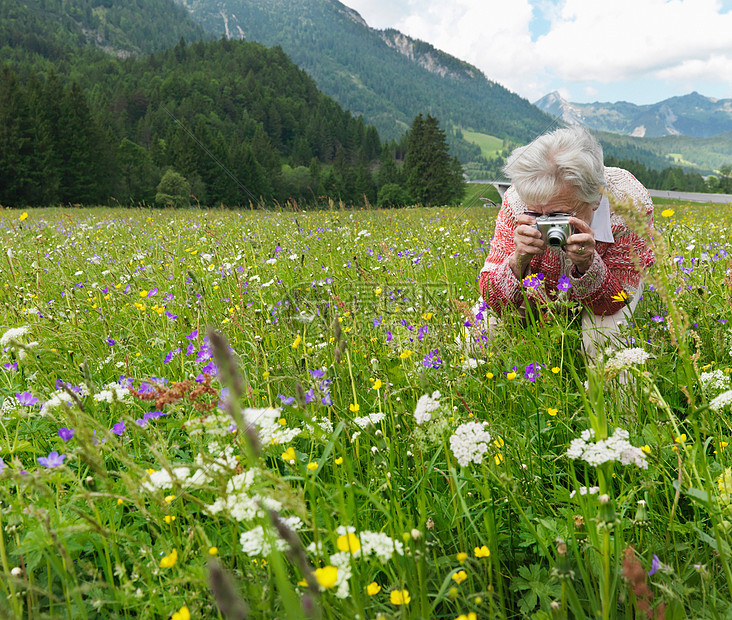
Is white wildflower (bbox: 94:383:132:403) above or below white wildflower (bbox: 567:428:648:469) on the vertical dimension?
below

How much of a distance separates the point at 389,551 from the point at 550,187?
2.29 meters

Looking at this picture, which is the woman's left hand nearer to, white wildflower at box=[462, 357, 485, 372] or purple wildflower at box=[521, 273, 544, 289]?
purple wildflower at box=[521, 273, 544, 289]

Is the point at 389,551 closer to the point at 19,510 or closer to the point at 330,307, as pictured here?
the point at 19,510

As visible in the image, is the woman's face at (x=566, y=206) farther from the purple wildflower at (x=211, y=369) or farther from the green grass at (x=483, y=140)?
the green grass at (x=483, y=140)

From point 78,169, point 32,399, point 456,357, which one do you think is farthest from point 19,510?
point 78,169

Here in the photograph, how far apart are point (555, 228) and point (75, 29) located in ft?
671

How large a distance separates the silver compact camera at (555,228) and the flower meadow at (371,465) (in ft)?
0.76

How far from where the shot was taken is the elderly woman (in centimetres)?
253

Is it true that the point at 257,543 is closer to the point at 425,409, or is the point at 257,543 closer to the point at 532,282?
the point at 425,409

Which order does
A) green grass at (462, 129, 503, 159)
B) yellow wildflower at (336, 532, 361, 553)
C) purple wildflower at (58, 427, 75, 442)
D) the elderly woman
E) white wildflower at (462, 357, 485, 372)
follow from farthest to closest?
green grass at (462, 129, 503, 159)
the elderly woman
white wildflower at (462, 357, 485, 372)
purple wildflower at (58, 427, 75, 442)
yellow wildflower at (336, 532, 361, 553)

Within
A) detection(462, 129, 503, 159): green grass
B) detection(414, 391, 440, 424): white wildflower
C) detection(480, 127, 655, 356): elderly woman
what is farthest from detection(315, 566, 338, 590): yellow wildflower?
detection(462, 129, 503, 159): green grass

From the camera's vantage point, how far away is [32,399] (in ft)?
5.21

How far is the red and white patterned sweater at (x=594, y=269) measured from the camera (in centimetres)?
264

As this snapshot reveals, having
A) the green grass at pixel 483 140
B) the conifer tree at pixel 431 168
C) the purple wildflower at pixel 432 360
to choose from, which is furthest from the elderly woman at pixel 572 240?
the green grass at pixel 483 140
